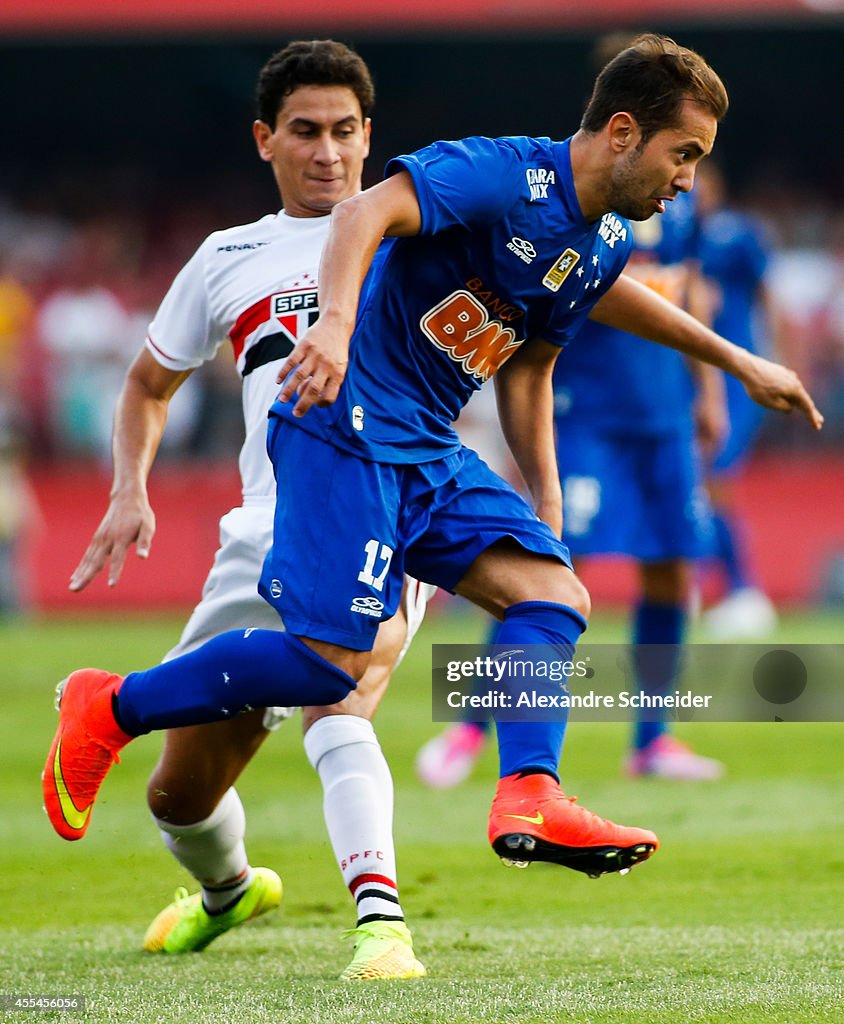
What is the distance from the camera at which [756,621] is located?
13.1m

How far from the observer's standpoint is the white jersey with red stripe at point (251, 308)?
440 centimetres

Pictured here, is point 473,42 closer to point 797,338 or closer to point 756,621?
point 797,338

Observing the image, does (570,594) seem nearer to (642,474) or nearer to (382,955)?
(382,955)

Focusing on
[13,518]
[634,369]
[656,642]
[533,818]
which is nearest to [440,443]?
[533,818]

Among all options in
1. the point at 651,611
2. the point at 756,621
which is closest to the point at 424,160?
the point at 651,611

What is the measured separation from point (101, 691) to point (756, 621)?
31.7ft

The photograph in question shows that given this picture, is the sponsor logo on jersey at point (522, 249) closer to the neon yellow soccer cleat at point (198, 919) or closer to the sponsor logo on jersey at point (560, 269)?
the sponsor logo on jersey at point (560, 269)

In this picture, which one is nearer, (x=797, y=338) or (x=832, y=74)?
(x=797, y=338)

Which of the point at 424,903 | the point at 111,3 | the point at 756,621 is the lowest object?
the point at 424,903

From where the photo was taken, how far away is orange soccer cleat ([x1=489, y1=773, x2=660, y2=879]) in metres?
3.49

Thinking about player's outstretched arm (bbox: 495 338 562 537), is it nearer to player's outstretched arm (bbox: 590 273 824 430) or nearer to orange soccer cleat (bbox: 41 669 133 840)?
player's outstretched arm (bbox: 590 273 824 430)

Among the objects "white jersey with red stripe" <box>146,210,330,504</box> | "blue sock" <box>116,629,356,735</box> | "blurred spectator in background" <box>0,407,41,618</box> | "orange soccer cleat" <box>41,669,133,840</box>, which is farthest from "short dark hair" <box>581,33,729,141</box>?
"blurred spectator in background" <box>0,407,41,618</box>

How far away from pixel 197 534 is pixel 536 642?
42.0 feet

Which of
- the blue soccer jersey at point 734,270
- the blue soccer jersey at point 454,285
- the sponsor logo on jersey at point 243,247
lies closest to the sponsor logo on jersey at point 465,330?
the blue soccer jersey at point 454,285
